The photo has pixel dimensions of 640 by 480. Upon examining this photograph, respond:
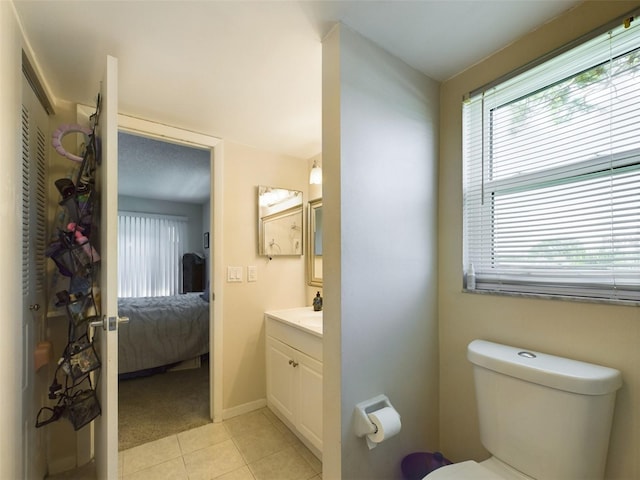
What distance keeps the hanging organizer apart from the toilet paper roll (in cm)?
132

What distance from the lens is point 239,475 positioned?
1631mm

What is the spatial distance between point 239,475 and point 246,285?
1.22 metres

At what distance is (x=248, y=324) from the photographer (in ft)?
7.70

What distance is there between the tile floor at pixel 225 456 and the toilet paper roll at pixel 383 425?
76 centimetres

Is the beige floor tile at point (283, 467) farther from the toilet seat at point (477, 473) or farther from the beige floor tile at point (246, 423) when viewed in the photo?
the toilet seat at point (477, 473)

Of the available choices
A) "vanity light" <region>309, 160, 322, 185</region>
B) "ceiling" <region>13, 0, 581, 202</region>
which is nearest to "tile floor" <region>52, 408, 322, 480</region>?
"vanity light" <region>309, 160, 322, 185</region>

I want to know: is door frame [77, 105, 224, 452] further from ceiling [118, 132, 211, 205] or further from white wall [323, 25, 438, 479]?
white wall [323, 25, 438, 479]

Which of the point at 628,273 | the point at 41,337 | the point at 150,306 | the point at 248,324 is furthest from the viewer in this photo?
the point at 150,306

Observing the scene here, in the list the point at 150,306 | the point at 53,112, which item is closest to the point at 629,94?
the point at 53,112

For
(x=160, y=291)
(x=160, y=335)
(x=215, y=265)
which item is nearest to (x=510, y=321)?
(x=215, y=265)

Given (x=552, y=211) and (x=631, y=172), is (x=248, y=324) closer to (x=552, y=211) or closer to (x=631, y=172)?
(x=552, y=211)

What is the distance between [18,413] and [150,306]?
2158 millimetres

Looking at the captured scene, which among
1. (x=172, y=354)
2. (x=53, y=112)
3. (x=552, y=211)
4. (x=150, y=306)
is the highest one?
(x=53, y=112)

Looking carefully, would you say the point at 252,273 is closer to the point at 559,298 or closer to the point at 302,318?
the point at 302,318
